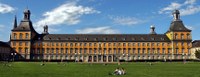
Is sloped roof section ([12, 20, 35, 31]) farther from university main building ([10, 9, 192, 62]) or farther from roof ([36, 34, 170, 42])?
roof ([36, 34, 170, 42])

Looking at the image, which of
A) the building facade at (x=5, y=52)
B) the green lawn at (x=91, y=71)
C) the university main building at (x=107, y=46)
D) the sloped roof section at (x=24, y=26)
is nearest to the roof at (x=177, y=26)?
the university main building at (x=107, y=46)

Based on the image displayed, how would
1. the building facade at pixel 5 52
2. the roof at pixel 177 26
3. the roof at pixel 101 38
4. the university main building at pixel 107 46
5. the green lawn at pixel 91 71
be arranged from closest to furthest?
1. the green lawn at pixel 91 71
2. the building facade at pixel 5 52
3. the university main building at pixel 107 46
4. the roof at pixel 177 26
5. the roof at pixel 101 38

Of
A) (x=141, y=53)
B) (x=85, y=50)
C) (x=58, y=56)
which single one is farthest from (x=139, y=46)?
(x=58, y=56)

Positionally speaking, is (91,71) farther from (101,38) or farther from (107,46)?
(101,38)

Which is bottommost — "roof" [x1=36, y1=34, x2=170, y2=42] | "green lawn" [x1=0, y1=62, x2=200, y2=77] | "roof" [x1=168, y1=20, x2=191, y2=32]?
"green lawn" [x1=0, y1=62, x2=200, y2=77]

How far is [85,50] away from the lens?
409 feet

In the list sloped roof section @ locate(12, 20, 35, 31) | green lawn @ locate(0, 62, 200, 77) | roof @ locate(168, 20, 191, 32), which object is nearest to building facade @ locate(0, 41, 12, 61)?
sloped roof section @ locate(12, 20, 35, 31)

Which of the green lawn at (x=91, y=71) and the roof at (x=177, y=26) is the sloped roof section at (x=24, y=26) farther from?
the green lawn at (x=91, y=71)

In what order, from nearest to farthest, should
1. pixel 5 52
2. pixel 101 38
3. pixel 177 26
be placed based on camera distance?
pixel 5 52 < pixel 177 26 < pixel 101 38

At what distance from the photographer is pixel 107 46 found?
125m

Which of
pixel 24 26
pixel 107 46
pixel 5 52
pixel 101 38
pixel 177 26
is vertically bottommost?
pixel 5 52

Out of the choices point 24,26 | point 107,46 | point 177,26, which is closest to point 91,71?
point 107,46

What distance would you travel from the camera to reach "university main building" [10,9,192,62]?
12250 centimetres

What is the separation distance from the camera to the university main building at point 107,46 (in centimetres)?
12250
